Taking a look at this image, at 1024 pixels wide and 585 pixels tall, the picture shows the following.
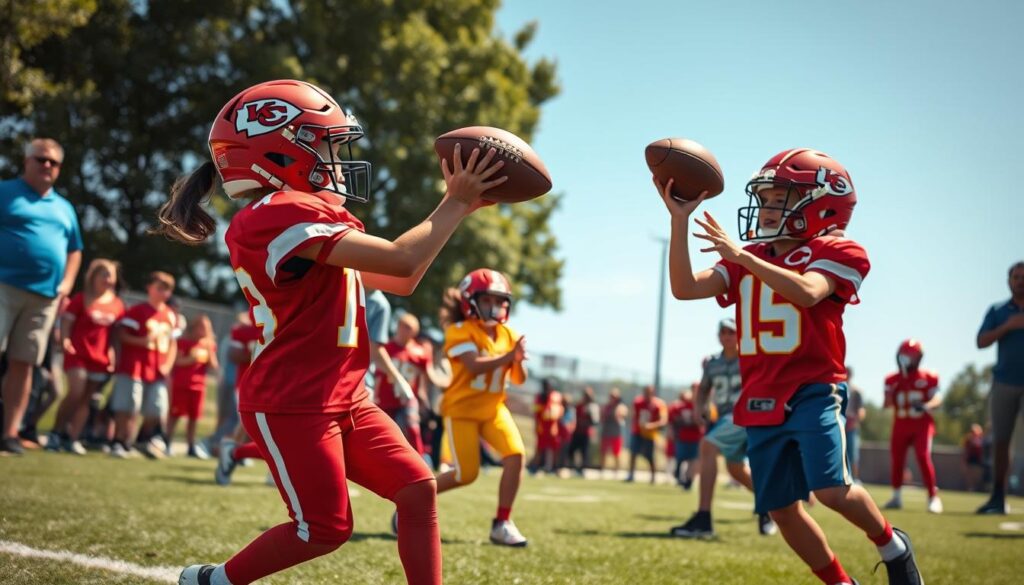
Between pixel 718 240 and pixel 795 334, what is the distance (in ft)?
1.90

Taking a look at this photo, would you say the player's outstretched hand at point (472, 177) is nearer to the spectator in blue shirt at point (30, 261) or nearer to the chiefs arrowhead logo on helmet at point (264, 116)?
the chiefs arrowhead logo on helmet at point (264, 116)

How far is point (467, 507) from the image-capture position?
8.44m

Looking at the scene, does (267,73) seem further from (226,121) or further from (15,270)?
(226,121)

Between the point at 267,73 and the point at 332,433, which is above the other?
the point at 267,73

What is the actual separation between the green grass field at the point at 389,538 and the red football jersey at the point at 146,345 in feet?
4.95

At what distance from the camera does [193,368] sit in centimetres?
1274

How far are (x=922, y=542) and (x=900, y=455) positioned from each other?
14.5ft

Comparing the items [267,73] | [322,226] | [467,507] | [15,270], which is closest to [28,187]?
[15,270]

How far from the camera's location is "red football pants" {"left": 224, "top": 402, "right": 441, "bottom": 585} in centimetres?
309

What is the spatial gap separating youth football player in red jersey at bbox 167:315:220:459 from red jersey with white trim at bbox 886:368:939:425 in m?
8.80

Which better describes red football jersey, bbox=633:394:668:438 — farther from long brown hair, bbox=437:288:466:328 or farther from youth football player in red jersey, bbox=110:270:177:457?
long brown hair, bbox=437:288:466:328

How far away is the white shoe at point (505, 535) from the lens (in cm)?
598

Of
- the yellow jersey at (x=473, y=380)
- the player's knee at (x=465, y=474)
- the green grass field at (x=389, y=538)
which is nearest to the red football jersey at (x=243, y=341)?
the green grass field at (x=389, y=538)

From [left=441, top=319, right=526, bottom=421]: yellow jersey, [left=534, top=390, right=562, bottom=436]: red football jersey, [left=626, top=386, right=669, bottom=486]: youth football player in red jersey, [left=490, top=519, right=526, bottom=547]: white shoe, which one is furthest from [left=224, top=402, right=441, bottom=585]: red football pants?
[left=534, top=390, right=562, bottom=436]: red football jersey
